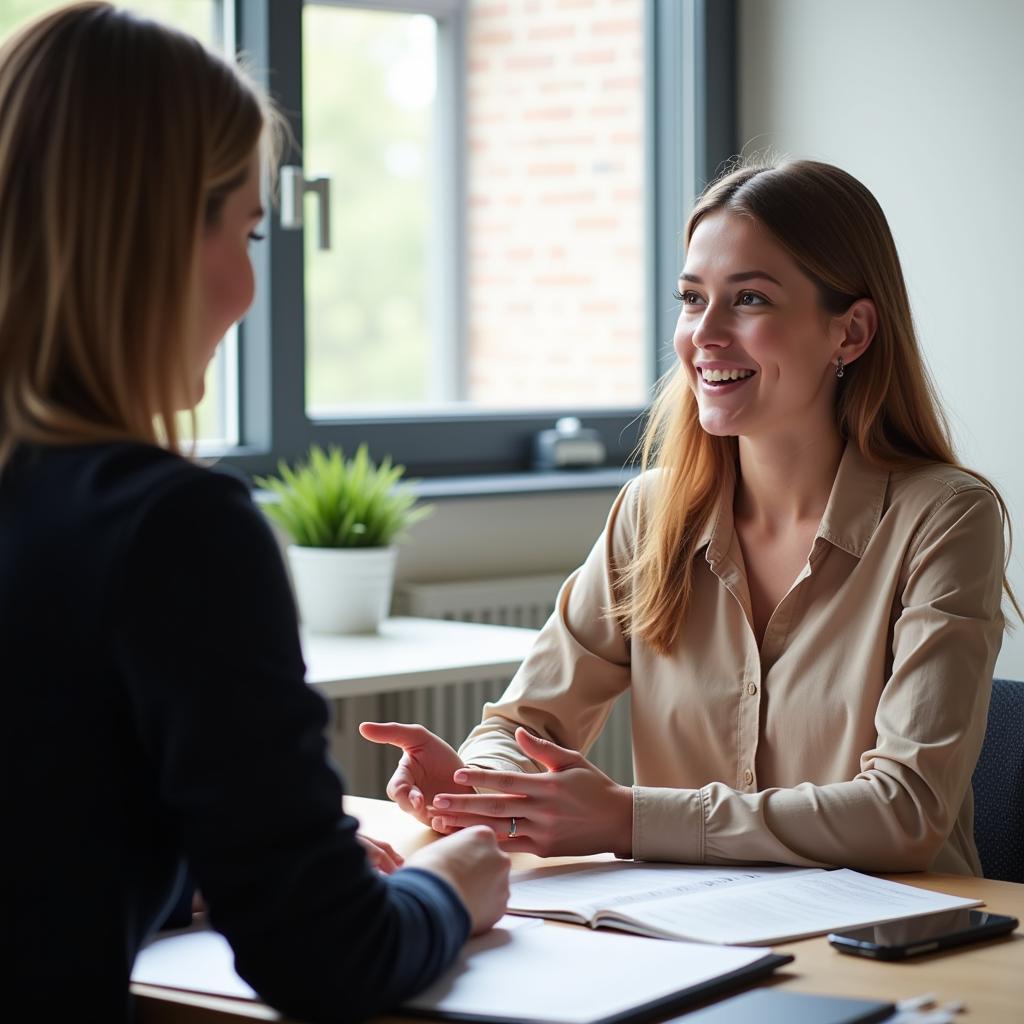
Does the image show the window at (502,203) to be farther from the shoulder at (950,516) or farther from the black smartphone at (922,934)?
the black smartphone at (922,934)

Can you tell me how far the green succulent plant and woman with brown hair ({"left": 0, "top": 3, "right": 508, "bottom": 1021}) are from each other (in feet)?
6.07

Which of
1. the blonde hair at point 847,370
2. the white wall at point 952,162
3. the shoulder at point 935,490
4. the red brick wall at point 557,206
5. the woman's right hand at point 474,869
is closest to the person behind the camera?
the woman's right hand at point 474,869

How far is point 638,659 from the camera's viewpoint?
1975 mm

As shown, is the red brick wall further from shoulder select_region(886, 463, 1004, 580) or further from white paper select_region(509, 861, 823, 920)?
white paper select_region(509, 861, 823, 920)

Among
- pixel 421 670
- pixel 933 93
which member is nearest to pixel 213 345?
pixel 421 670

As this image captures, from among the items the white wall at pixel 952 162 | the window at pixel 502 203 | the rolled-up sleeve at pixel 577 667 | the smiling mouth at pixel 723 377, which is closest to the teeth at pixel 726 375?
the smiling mouth at pixel 723 377

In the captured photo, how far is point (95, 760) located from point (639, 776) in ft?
3.79

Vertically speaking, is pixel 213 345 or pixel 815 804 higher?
pixel 213 345

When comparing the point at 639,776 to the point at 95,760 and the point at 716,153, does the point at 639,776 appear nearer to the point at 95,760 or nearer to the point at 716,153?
the point at 95,760

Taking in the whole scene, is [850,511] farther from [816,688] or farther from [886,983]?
[886,983]

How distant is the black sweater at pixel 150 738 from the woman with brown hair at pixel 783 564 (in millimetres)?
684

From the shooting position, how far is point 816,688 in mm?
1828

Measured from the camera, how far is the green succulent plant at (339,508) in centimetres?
287

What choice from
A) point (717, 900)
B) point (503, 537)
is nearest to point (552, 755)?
point (717, 900)
